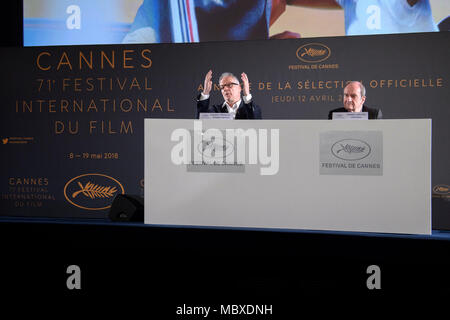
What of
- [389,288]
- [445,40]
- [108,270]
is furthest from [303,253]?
[445,40]

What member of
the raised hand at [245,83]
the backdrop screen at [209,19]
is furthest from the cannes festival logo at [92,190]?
the backdrop screen at [209,19]

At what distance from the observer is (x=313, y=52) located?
2314mm

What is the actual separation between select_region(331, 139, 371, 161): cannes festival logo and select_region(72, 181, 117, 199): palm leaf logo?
1501mm

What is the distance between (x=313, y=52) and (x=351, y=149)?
1518mm

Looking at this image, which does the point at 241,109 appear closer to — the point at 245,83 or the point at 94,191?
the point at 245,83

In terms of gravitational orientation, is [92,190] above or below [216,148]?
below

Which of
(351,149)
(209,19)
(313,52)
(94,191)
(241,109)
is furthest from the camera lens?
(209,19)

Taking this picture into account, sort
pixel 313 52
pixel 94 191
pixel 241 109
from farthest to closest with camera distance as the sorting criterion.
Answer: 1. pixel 241 109
2. pixel 313 52
3. pixel 94 191

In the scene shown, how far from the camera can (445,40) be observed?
2203 millimetres

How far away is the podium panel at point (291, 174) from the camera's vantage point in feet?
3.05

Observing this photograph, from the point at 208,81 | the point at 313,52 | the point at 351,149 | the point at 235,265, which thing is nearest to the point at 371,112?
→ the point at 313,52

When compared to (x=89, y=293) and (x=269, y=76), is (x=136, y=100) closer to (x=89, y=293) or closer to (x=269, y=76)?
(x=269, y=76)

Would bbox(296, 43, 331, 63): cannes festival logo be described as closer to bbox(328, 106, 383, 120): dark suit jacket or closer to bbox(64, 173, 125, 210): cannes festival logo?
bbox(328, 106, 383, 120): dark suit jacket

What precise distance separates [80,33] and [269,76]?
1.89 m
